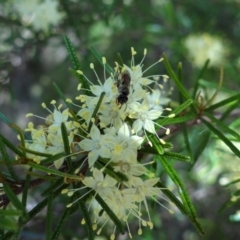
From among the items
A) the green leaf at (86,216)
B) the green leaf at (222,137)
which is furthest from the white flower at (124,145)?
the green leaf at (222,137)

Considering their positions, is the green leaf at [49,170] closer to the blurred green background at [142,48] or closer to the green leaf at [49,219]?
the green leaf at [49,219]

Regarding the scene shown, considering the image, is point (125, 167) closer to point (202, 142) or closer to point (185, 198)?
point (185, 198)

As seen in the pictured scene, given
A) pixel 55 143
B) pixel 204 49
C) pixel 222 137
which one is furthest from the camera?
pixel 204 49

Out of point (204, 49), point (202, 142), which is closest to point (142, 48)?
point (204, 49)

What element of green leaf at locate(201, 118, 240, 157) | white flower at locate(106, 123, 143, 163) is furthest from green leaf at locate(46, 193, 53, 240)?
green leaf at locate(201, 118, 240, 157)

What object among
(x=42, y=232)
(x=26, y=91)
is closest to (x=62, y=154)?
(x=42, y=232)

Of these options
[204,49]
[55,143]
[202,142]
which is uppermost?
[55,143]

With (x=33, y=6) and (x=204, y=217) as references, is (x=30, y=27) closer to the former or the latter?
(x=33, y=6)
